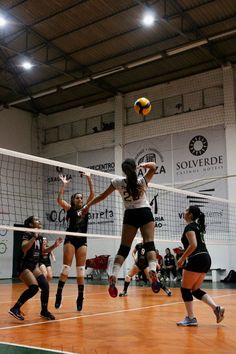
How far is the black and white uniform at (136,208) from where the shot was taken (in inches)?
201

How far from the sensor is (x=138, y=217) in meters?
5.10

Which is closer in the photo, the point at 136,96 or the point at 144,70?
the point at 144,70

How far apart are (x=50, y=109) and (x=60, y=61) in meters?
4.99

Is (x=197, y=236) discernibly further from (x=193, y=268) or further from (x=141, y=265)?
(x=141, y=265)

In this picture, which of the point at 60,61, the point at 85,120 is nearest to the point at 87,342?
the point at 60,61

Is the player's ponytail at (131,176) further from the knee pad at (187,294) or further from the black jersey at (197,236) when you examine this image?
the knee pad at (187,294)

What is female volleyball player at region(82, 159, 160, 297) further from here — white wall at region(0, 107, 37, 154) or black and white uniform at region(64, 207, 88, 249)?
white wall at region(0, 107, 37, 154)

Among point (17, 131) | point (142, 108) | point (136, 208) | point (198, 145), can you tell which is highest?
point (17, 131)

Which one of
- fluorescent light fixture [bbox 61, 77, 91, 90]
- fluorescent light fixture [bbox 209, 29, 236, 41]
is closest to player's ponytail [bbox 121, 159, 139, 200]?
fluorescent light fixture [bbox 209, 29, 236, 41]

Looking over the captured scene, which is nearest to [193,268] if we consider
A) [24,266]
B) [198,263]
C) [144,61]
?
[198,263]

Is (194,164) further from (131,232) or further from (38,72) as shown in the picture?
(131,232)

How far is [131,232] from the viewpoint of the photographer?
16.8 feet

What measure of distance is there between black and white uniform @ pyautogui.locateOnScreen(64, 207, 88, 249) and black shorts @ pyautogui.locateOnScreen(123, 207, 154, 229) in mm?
2405

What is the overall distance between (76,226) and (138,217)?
2.55 meters
